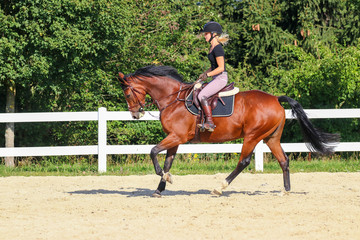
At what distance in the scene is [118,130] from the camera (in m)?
16.0

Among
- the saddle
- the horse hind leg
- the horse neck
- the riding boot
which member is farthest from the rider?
the horse hind leg

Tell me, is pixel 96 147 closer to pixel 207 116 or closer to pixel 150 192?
pixel 150 192

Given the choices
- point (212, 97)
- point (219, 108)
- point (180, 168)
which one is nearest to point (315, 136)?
point (219, 108)

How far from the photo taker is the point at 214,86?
859cm

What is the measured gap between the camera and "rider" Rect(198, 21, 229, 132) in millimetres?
8500

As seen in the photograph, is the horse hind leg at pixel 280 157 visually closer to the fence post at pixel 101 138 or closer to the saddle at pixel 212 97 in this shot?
the saddle at pixel 212 97

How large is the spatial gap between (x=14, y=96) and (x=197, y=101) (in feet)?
27.5

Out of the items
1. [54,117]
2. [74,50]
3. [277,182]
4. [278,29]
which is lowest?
[277,182]

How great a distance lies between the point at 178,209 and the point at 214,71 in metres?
2.38

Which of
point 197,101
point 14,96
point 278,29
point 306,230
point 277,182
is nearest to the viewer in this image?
point 306,230

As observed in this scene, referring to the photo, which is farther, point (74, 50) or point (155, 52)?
point (155, 52)

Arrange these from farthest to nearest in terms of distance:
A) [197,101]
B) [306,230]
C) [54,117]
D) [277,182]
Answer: [54,117] < [277,182] < [197,101] < [306,230]

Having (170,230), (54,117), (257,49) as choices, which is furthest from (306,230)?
(257,49)

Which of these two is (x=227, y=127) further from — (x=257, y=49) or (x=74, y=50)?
(x=257, y=49)
